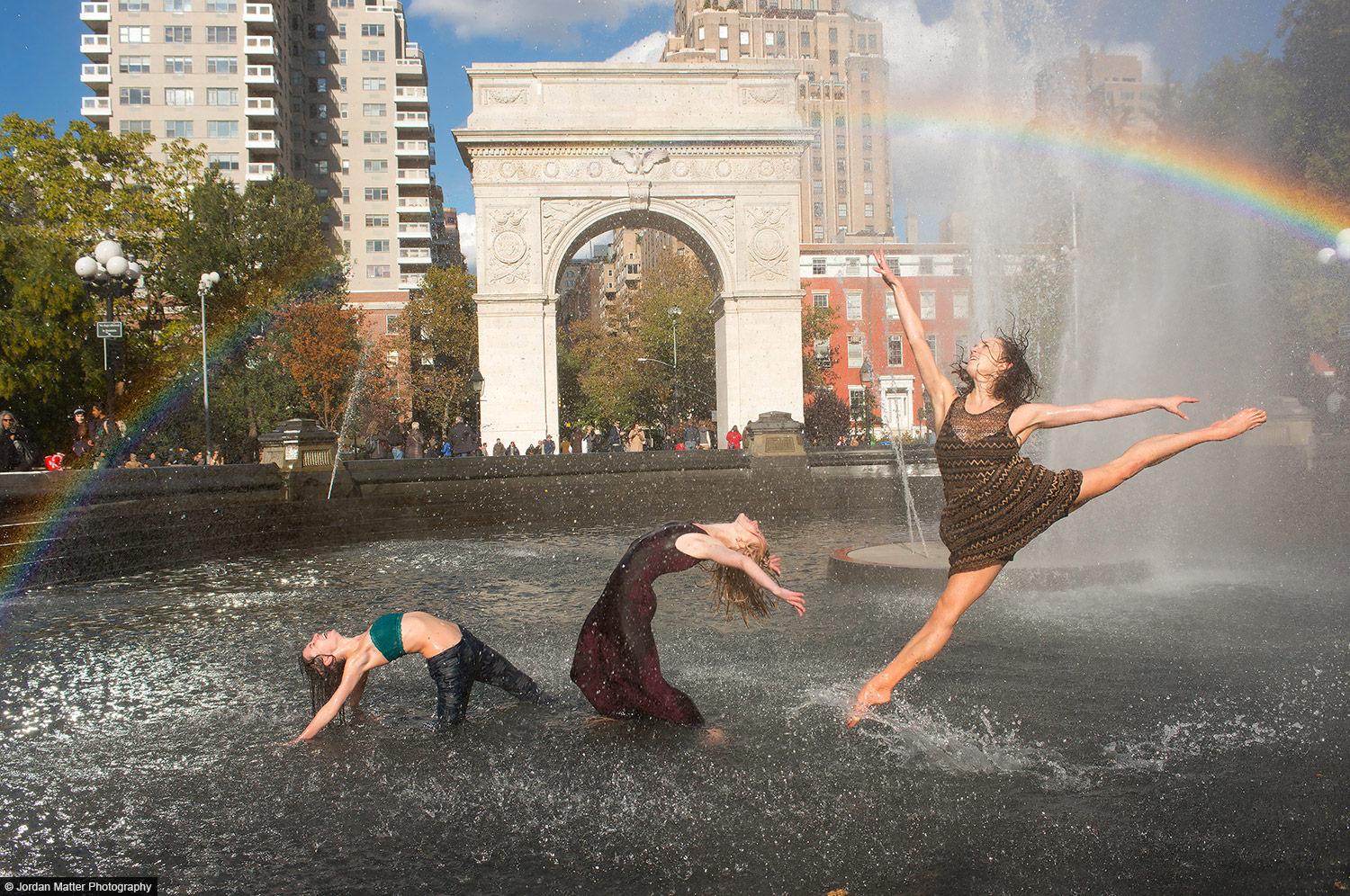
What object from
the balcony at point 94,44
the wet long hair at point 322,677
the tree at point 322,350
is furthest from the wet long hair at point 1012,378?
the balcony at point 94,44

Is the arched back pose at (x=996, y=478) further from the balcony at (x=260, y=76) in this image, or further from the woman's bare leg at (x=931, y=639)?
the balcony at (x=260, y=76)

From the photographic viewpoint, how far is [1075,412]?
4266mm

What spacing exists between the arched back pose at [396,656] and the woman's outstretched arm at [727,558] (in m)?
1.23

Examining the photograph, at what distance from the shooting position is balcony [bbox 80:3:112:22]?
56.2m

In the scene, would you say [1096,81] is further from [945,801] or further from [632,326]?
[632,326]

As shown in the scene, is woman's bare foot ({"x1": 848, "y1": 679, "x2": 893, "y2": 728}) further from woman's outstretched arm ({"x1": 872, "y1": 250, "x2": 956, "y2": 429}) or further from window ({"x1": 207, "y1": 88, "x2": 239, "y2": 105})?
window ({"x1": 207, "y1": 88, "x2": 239, "y2": 105})

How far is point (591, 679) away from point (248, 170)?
6014 centimetres

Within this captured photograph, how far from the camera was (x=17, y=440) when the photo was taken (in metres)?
14.9

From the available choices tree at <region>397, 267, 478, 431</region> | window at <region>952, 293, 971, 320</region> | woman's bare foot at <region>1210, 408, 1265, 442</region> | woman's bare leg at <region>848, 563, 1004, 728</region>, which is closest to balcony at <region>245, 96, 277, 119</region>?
tree at <region>397, 267, 478, 431</region>

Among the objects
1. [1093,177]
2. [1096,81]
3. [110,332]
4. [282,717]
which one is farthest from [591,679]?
[1096,81]

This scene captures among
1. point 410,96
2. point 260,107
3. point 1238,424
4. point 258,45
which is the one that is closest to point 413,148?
point 410,96

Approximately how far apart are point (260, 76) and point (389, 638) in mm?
60438

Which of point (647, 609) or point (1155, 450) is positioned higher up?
point (1155, 450)

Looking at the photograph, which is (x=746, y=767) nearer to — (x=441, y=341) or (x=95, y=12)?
(x=441, y=341)
